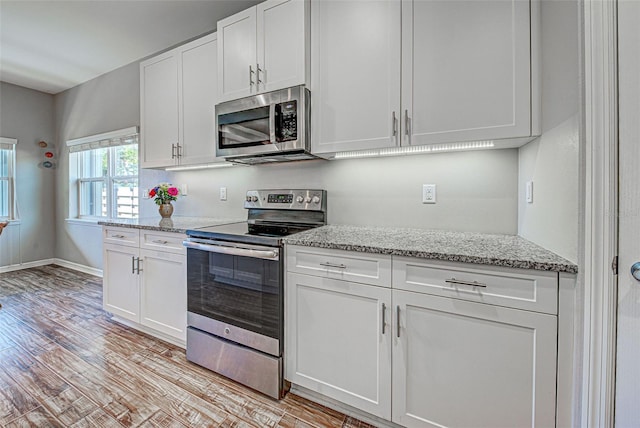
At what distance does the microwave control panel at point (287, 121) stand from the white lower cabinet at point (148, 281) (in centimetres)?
101

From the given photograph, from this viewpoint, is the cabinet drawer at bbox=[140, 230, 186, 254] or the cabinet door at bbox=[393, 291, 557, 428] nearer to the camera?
the cabinet door at bbox=[393, 291, 557, 428]

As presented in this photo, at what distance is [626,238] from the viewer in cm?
92

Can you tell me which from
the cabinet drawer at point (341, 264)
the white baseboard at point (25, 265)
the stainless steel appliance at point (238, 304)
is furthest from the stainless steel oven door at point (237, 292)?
the white baseboard at point (25, 265)

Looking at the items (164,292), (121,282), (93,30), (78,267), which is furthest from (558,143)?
(78,267)

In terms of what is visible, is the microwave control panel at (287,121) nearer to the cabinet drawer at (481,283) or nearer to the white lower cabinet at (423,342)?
the white lower cabinet at (423,342)

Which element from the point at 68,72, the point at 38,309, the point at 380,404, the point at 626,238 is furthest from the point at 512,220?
the point at 68,72

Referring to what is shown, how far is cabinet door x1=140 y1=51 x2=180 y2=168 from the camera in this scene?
98.8 inches

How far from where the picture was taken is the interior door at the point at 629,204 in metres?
0.90

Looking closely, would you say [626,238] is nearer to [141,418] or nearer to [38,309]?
[141,418]

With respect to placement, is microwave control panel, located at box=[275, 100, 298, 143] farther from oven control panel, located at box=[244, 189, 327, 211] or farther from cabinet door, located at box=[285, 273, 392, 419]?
cabinet door, located at box=[285, 273, 392, 419]

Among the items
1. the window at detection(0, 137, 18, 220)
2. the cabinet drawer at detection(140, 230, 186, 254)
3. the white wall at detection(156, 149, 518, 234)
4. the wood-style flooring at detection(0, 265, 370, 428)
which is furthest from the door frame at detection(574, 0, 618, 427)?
the window at detection(0, 137, 18, 220)

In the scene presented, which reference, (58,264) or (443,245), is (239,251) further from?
(58,264)

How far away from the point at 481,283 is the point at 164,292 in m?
2.09

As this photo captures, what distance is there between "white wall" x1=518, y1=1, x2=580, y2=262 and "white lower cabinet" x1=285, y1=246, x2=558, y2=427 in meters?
0.23
